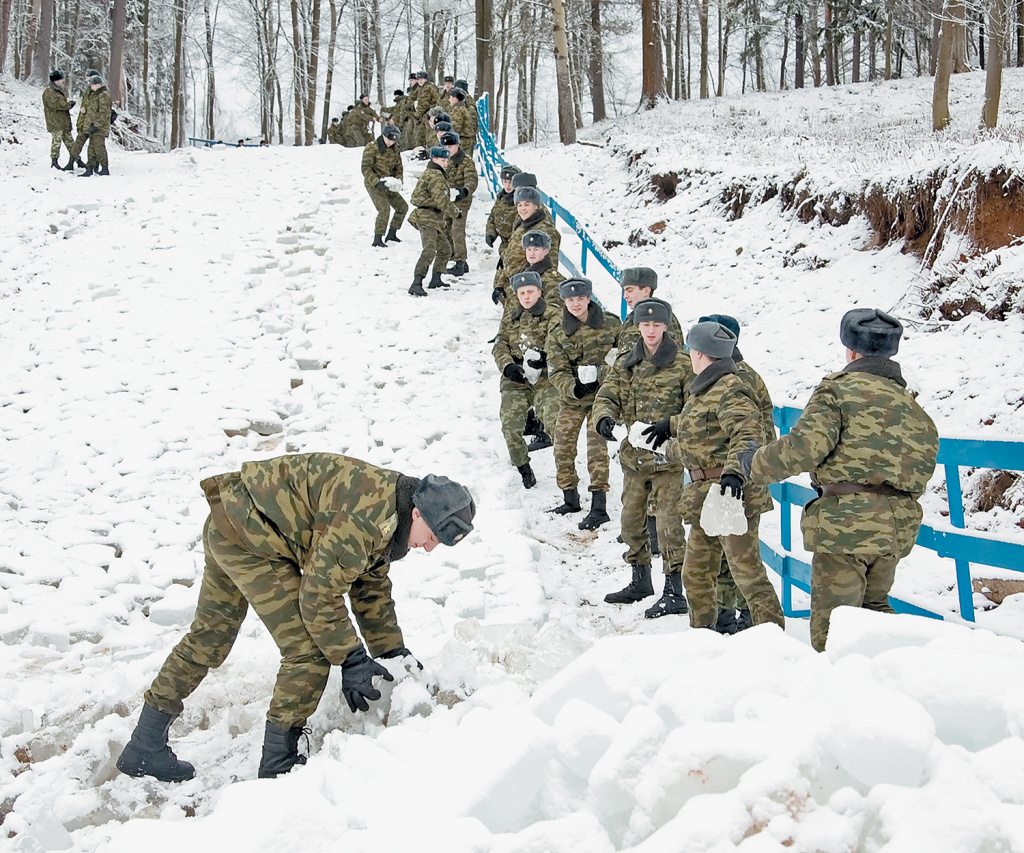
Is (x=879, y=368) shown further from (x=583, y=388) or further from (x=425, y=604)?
(x=583, y=388)

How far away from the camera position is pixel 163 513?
6047 millimetres

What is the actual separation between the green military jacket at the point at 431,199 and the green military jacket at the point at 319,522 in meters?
7.39

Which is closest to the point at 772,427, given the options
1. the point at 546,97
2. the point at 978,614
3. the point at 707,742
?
the point at 978,614

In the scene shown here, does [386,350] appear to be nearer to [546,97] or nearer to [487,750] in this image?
[487,750]

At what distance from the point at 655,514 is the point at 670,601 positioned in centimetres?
54

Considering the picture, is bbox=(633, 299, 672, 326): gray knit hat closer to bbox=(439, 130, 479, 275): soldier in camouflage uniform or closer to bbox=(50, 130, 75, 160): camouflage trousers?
bbox=(439, 130, 479, 275): soldier in camouflage uniform

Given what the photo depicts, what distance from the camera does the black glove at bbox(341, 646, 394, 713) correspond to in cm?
328

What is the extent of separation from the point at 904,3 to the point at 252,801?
102ft

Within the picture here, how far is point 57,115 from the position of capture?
1427 cm

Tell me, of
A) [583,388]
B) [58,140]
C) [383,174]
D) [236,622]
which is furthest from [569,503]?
[58,140]

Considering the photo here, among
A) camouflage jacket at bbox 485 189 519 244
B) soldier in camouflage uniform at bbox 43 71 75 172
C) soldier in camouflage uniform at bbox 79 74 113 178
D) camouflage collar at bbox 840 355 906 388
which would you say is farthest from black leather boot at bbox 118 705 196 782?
soldier in camouflage uniform at bbox 43 71 75 172

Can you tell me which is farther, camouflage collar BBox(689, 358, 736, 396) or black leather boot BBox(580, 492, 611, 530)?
black leather boot BBox(580, 492, 611, 530)

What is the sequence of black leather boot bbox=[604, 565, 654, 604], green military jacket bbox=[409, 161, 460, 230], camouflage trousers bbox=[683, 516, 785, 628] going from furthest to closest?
green military jacket bbox=[409, 161, 460, 230], black leather boot bbox=[604, 565, 654, 604], camouflage trousers bbox=[683, 516, 785, 628]

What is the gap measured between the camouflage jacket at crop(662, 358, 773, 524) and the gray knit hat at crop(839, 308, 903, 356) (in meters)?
0.70
